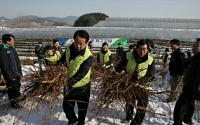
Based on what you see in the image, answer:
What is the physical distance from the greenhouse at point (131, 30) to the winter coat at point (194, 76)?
1324 centimetres

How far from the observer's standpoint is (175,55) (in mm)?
3191

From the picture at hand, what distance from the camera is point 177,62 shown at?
3.18m

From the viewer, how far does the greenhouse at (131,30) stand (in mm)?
15461

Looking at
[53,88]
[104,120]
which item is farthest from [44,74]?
[104,120]

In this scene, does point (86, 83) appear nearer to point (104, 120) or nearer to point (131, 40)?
point (104, 120)

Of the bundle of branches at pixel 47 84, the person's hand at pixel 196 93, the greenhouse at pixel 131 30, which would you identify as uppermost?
the greenhouse at pixel 131 30

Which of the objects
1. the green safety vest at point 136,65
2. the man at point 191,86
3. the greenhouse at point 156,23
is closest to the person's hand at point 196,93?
the man at point 191,86

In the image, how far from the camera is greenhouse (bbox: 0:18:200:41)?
50.7 ft

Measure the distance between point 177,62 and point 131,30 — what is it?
15.2m

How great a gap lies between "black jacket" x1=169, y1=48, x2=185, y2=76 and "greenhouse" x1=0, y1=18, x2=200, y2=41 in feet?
40.2

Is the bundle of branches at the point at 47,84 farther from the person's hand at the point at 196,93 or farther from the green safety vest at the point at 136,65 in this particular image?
the person's hand at the point at 196,93

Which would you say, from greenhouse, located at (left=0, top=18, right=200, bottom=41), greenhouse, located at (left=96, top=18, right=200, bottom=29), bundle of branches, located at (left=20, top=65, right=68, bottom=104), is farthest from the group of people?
greenhouse, located at (left=96, top=18, right=200, bottom=29)

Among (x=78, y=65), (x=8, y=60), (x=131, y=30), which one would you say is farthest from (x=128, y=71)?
(x=131, y=30)

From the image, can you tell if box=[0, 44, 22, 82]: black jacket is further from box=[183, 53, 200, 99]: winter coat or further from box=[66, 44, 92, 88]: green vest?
box=[183, 53, 200, 99]: winter coat
